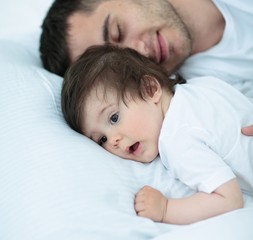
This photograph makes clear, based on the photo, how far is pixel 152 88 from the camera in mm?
1014

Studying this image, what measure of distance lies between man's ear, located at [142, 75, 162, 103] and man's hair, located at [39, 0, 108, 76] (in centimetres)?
48

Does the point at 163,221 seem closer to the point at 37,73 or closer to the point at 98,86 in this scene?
the point at 98,86

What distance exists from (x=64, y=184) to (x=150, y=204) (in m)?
0.19

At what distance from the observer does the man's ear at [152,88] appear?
3.24 feet

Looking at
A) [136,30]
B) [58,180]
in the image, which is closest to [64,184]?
[58,180]

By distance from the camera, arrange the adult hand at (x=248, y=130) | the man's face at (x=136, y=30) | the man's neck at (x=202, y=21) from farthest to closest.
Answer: the man's neck at (x=202, y=21), the man's face at (x=136, y=30), the adult hand at (x=248, y=130)

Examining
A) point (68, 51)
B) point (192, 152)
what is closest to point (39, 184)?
point (192, 152)

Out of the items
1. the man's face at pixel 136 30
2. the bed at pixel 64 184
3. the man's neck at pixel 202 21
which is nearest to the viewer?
the bed at pixel 64 184

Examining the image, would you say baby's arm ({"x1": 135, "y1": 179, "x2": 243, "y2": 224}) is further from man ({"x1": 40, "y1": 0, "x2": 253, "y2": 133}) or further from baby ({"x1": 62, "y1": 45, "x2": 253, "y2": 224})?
man ({"x1": 40, "y1": 0, "x2": 253, "y2": 133})

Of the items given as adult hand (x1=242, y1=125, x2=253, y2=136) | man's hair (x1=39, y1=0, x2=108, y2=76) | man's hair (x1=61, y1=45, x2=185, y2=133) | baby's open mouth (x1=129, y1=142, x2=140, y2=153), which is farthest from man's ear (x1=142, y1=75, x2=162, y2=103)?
man's hair (x1=39, y1=0, x2=108, y2=76)

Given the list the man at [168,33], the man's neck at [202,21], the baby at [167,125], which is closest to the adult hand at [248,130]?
the baby at [167,125]

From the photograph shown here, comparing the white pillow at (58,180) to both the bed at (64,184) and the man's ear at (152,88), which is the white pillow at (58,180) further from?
the man's ear at (152,88)

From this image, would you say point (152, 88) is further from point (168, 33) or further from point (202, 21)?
point (202, 21)

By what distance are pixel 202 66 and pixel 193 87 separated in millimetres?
471
